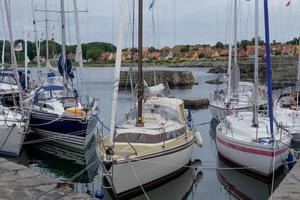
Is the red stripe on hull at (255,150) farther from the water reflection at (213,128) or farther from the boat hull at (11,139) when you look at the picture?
the water reflection at (213,128)

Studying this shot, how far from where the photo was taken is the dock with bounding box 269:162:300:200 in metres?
10.7

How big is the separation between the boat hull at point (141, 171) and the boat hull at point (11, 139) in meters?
6.39

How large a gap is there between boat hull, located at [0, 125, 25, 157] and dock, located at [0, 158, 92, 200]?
17.7 feet

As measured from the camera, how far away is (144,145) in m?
14.0

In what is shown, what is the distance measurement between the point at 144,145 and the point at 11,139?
22.7 feet

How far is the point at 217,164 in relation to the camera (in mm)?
18203

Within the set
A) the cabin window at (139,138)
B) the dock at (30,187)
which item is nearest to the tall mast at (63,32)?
the cabin window at (139,138)

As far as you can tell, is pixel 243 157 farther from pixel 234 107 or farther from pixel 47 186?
pixel 234 107

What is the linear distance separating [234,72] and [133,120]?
10167mm

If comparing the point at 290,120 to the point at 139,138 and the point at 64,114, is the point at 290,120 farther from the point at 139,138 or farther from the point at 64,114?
the point at 64,114

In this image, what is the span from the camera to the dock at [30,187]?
10648 millimetres

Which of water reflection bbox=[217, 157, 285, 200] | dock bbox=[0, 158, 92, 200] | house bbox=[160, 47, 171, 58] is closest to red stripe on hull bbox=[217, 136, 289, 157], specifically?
water reflection bbox=[217, 157, 285, 200]

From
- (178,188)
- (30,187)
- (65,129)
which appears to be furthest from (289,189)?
(65,129)

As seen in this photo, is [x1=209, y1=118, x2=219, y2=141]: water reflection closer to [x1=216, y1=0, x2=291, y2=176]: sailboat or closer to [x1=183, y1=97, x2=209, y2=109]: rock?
[x1=216, y1=0, x2=291, y2=176]: sailboat
